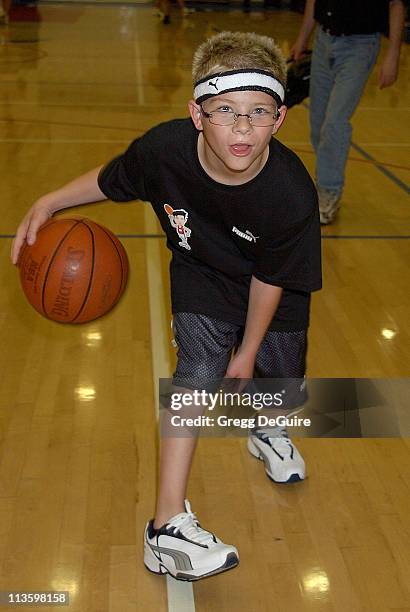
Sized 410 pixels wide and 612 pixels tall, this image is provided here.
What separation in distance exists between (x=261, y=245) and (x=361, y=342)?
1.65 meters

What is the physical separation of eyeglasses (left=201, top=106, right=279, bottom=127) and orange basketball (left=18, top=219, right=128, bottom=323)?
69cm

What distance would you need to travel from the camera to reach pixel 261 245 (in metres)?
2.41

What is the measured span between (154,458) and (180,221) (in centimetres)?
89

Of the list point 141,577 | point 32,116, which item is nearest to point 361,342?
point 141,577

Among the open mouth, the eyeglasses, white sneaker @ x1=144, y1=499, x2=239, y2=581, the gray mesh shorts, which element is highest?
the eyeglasses

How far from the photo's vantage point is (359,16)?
518 centimetres

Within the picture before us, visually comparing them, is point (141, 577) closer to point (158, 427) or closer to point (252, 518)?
point (252, 518)

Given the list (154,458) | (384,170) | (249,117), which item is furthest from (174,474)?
(384,170)

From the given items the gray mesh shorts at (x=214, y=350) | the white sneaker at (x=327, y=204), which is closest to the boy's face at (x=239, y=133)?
the gray mesh shorts at (x=214, y=350)

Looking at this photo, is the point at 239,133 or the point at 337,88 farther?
the point at 337,88

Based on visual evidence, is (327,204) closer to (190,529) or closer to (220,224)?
(220,224)

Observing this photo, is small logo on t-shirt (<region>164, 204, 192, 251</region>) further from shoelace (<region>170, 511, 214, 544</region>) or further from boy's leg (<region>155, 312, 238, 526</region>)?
shoelace (<region>170, 511, 214, 544</region>)

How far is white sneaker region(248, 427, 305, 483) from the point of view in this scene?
287 centimetres
